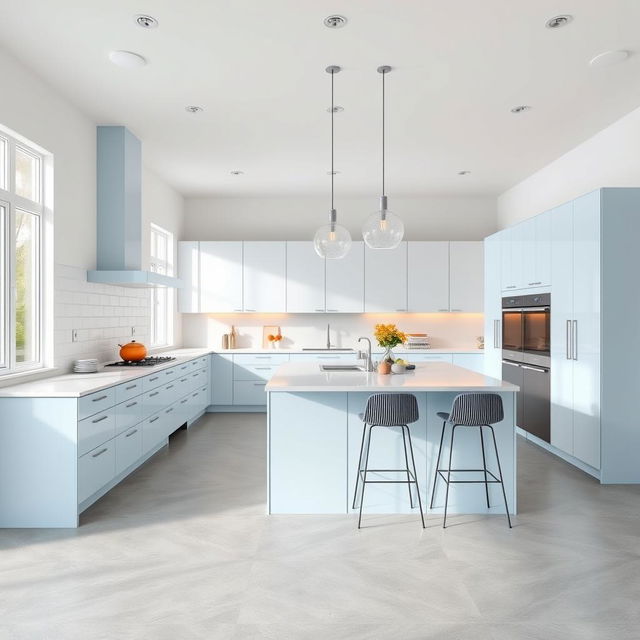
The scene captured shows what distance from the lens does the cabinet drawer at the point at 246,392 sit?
7.31 m

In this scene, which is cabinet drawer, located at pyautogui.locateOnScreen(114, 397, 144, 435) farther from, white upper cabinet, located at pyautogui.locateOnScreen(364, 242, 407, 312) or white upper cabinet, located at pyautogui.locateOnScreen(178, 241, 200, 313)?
white upper cabinet, located at pyautogui.locateOnScreen(364, 242, 407, 312)

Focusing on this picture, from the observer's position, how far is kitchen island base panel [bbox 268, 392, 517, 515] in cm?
372

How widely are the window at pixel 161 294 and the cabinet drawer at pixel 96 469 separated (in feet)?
9.88

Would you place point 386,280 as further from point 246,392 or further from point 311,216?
point 246,392

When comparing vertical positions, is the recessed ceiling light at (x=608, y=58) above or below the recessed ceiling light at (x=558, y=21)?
below

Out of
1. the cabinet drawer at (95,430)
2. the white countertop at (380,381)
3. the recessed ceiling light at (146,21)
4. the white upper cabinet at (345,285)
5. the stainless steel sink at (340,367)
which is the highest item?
the recessed ceiling light at (146,21)

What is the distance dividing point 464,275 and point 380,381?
13.8 ft

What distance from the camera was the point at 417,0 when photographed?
9.87 ft

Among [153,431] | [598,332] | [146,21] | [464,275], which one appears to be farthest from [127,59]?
[464,275]

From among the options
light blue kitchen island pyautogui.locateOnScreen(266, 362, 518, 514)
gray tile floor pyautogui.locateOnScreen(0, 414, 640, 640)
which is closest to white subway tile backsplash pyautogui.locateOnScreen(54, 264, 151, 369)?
gray tile floor pyautogui.locateOnScreen(0, 414, 640, 640)

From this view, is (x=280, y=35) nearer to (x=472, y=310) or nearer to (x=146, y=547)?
(x=146, y=547)

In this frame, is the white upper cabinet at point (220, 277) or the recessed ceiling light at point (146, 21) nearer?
the recessed ceiling light at point (146, 21)

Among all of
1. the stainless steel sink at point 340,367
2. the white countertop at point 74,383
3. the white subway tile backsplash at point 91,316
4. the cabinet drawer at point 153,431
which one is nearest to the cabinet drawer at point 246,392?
the white subway tile backsplash at point 91,316

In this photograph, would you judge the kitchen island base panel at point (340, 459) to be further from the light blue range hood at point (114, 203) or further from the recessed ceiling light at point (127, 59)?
the recessed ceiling light at point (127, 59)
